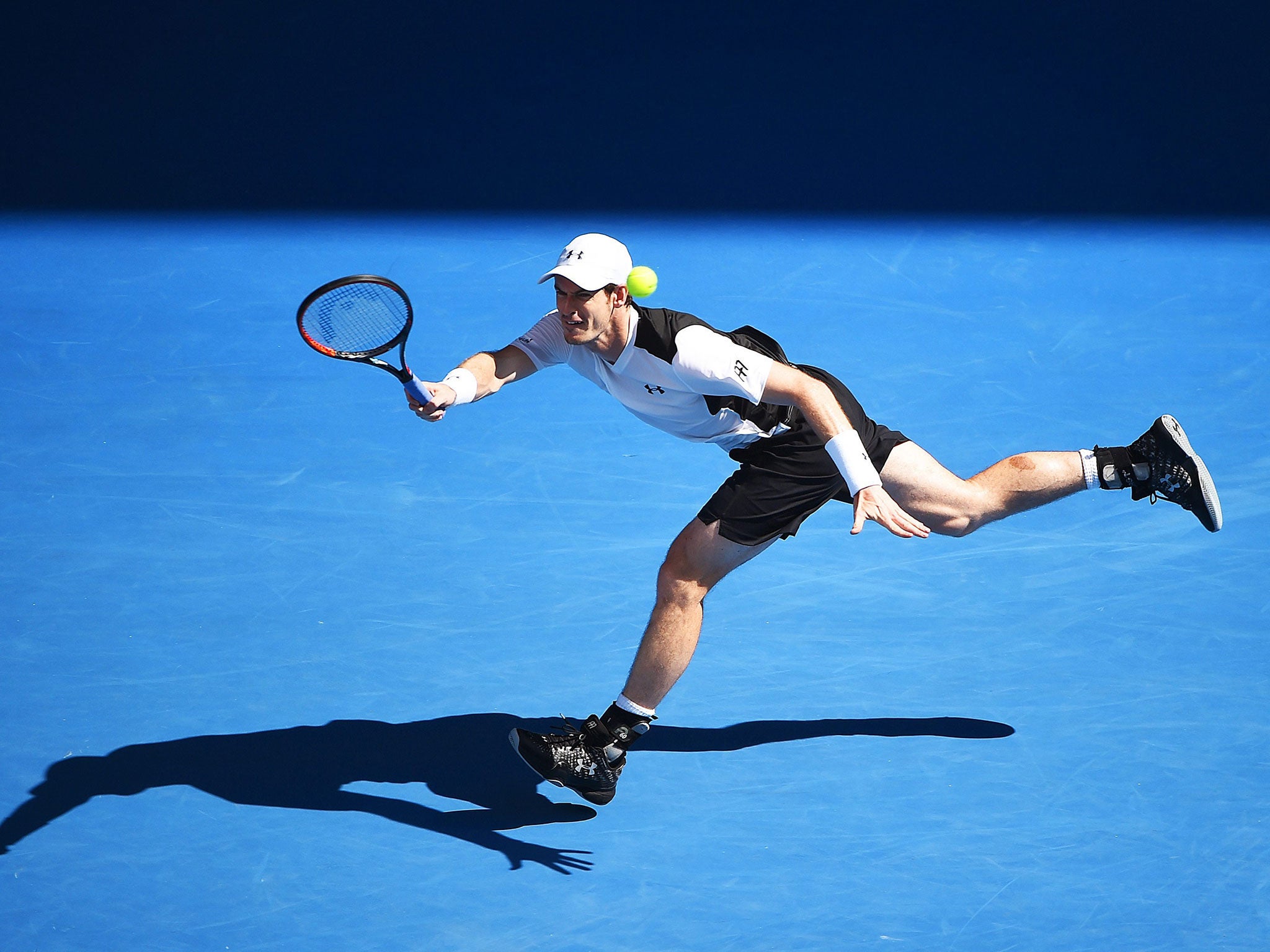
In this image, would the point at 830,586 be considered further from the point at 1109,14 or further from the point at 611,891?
the point at 1109,14

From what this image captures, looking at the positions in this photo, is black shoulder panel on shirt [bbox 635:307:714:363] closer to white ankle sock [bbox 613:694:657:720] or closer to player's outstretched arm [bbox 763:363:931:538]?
player's outstretched arm [bbox 763:363:931:538]

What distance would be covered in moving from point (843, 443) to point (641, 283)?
674 millimetres

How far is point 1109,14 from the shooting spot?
934cm

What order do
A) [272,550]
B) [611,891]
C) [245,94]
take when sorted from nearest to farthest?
[611,891]
[272,550]
[245,94]

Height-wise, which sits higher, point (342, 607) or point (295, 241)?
point (295, 241)

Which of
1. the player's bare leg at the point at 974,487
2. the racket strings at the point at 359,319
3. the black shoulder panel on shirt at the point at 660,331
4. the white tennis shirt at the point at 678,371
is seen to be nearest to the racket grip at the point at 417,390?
the racket strings at the point at 359,319

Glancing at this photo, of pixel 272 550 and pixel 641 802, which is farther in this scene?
pixel 272 550

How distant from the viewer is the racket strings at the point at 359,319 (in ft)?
12.8

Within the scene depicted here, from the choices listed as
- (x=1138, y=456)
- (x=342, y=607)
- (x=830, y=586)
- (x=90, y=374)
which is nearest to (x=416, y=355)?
(x=90, y=374)

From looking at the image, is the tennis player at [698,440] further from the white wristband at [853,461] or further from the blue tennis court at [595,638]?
the blue tennis court at [595,638]

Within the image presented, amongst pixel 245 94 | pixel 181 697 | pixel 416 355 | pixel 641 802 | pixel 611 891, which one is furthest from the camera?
pixel 245 94

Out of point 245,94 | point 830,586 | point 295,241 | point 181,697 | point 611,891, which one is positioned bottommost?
point 611,891

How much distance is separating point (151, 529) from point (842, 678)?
250cm

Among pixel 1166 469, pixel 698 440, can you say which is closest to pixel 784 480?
pixel 698 440
